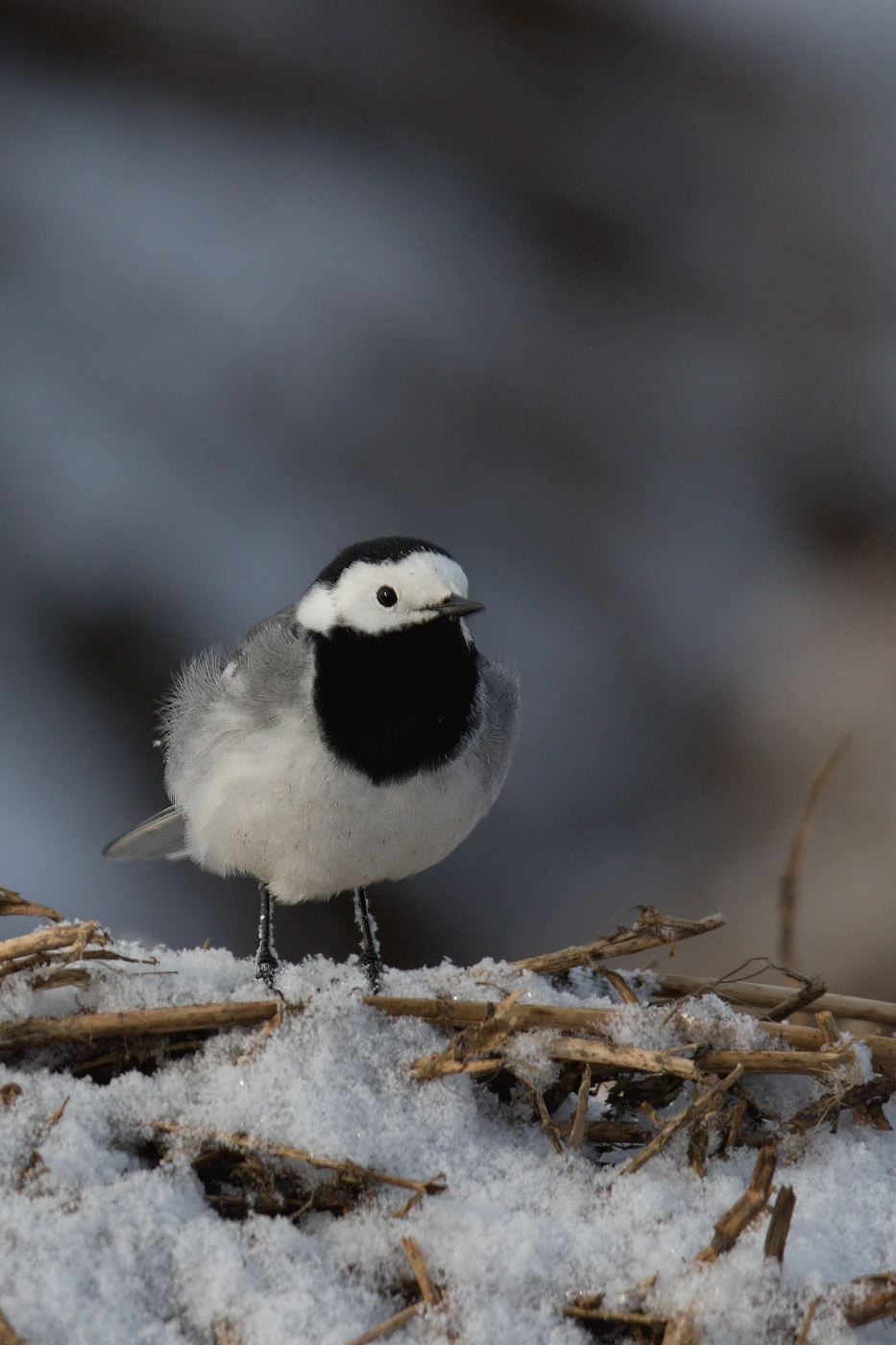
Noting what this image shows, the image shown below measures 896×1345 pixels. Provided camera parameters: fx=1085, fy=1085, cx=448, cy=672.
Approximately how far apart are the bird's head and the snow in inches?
44.0

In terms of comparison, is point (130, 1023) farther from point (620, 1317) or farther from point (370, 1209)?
point (620, 1317)

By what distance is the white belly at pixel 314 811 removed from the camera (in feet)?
8.64

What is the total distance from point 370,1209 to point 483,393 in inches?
153

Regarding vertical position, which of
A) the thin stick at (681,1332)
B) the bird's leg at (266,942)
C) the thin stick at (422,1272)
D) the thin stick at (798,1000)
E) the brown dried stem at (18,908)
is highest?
the brown dried stem at (18,908)

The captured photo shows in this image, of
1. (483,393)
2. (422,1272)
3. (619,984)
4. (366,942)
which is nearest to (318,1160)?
(422,1272)

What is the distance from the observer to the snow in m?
1.35

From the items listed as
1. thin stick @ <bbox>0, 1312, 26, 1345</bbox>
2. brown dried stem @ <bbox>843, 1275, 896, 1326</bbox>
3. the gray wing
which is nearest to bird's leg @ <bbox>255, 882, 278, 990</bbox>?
the gray wing

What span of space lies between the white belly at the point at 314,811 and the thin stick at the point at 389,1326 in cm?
135

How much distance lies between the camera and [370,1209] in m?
1.54

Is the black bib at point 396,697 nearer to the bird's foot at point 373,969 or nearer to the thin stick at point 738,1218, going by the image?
the bird's foot at point 373,969

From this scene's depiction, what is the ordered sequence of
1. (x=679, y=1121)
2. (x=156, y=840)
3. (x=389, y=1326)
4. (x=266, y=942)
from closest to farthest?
1. (x=389, y=1326)
2. (x=679, y=1121)
3. (x=266, y=942)
4. (x=156, y=840)

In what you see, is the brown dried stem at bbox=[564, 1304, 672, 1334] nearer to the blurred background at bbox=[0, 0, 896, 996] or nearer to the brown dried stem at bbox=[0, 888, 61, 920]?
the brown dried stem at bbox=[0, 888, 61, 920]

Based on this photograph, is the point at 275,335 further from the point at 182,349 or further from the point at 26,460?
the point at 26,460

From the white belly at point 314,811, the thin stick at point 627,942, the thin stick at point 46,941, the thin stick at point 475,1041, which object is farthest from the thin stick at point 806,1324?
the white belly at point 314,811
